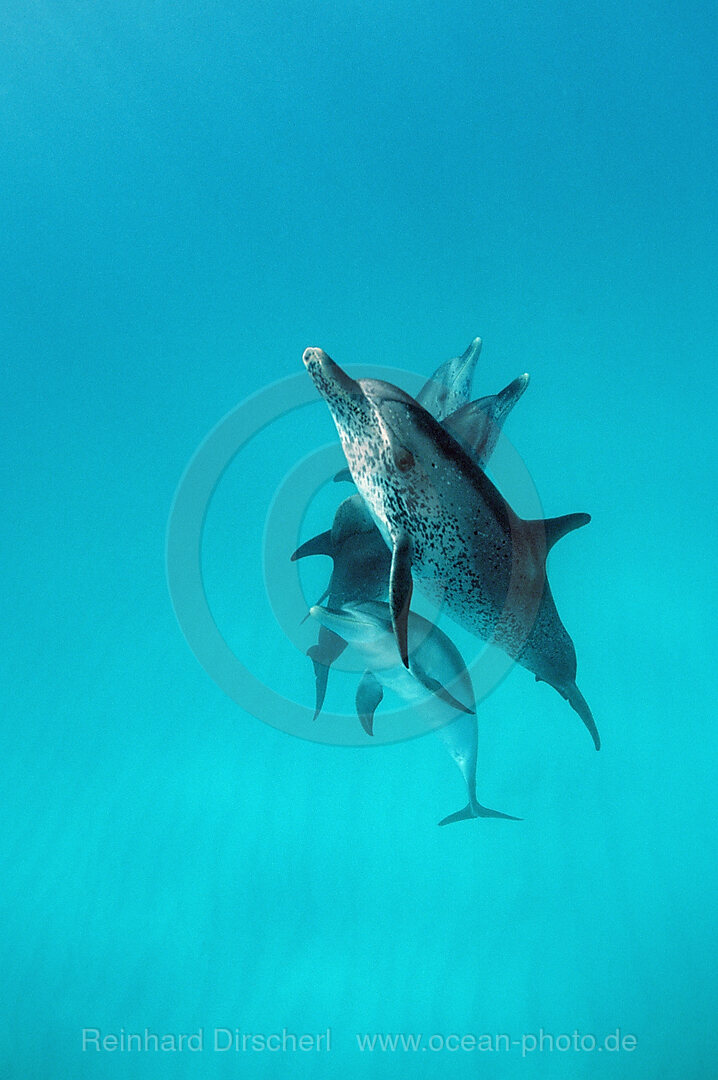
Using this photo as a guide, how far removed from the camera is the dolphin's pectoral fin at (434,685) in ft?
14.6

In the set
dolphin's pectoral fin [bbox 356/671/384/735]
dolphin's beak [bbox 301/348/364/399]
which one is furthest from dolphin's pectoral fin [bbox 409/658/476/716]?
dolphin's beak [bbox 301/348/364/399]

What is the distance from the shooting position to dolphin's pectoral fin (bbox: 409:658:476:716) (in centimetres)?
444

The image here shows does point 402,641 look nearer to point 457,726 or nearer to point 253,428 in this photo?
point 457,726

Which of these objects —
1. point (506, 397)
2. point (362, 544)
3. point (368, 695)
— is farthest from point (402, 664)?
A: point (506, 397)

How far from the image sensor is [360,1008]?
896 centimetres

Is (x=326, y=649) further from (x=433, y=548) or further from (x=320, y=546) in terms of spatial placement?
(x=433, y=548)

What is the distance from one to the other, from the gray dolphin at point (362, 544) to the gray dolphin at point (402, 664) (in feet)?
0.60

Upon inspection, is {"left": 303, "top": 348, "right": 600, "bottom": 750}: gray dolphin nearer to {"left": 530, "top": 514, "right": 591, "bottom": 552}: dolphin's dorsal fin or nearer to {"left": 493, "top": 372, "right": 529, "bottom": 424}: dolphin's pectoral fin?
{"left": 530, "top": 514, "right": 591, "bottom": 552}: dolphin's dorsal fin

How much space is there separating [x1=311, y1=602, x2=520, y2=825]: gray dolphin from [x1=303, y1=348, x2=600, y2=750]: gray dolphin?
0.39m

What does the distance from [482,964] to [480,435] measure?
816 centimetres

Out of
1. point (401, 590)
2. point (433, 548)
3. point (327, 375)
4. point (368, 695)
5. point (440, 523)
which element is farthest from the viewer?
point (368, 695)

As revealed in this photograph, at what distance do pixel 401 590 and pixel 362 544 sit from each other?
1.28 meters

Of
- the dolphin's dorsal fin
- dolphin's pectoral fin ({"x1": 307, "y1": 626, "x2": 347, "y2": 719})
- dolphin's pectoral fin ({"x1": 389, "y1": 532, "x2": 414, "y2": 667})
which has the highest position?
the dolphin's dorsal fin

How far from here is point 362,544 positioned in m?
4.71
